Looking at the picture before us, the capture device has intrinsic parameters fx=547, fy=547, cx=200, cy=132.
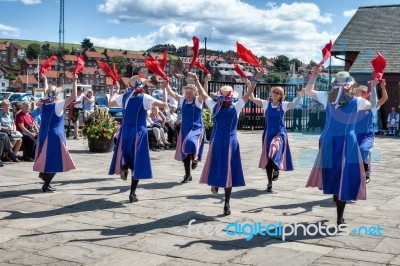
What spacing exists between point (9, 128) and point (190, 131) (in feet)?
15.7

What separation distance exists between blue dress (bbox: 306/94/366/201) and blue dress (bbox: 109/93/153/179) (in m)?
2.72

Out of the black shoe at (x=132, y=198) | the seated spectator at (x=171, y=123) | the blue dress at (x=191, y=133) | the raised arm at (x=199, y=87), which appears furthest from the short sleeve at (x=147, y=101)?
the seated spectator at (x=171, y=123)

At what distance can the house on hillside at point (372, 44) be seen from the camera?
25.5 meters

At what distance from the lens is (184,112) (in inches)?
410

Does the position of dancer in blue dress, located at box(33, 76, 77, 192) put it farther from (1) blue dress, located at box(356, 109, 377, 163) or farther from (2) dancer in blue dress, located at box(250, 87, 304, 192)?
(1) blue dress, located at box(356, 109, 377, 163)

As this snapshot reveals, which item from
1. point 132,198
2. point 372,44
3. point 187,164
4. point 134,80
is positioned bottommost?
point 132,198

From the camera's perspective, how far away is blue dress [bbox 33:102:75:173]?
876 centimetres

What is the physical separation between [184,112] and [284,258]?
212 inches

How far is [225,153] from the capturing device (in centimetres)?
728

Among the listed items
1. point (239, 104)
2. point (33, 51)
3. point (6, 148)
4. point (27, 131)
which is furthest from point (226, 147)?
point (33, 51)

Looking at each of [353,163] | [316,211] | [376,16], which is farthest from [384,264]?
[376,16]

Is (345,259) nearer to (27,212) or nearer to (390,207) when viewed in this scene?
(390,207)

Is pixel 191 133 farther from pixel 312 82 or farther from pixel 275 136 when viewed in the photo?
pixel 312 82

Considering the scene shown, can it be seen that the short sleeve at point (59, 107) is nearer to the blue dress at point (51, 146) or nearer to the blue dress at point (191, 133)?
the blue dress at point (51, 146)
